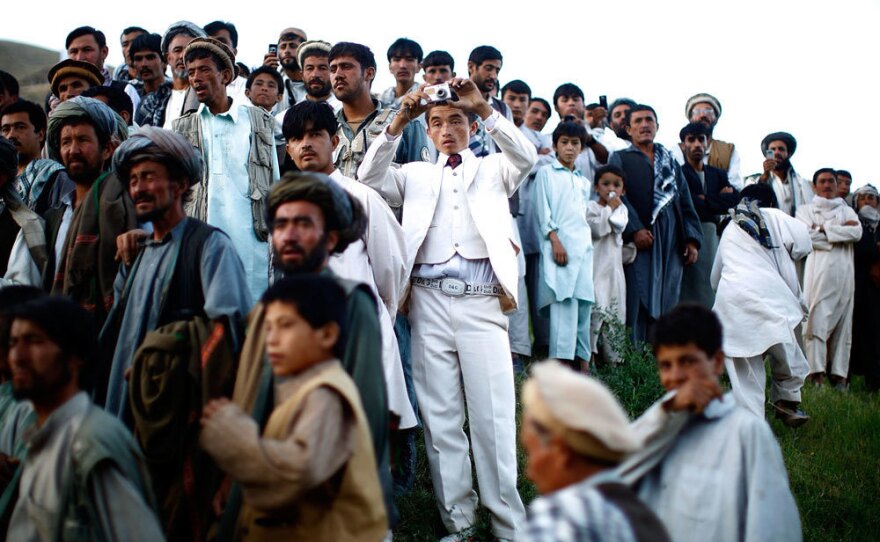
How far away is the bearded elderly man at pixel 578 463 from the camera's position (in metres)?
2.08

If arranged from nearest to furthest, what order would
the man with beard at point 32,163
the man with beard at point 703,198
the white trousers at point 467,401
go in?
the white trousers at point 467,401 → the man with beard at point 32,163 → the man with beard at point 703,198

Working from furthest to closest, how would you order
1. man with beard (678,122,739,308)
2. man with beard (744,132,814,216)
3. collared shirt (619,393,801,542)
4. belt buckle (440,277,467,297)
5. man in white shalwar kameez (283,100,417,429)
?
man with beard (744,132,814,216) → man with beard (678,122,739,308) → belt buckle (440,277,467,297) → man in white shalwar kameez (283,100,417,429) → collared shirt (619,393,801,542)

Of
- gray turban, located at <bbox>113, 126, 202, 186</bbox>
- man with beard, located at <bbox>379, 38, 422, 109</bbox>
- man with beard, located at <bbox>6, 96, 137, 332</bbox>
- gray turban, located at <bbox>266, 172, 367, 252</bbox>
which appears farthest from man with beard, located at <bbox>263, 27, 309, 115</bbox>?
gray turban, located at <bbox>266, 172, 367, 252</bbox>

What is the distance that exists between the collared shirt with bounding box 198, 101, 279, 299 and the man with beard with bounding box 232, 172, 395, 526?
6.87 ft

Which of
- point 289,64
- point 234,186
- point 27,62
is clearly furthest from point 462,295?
point 27,62

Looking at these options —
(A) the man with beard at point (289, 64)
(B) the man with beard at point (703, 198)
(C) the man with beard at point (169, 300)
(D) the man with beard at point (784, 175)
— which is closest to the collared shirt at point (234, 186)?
(C) the man with beard at point (169, 300)

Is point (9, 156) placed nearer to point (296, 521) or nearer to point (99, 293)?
point (99, 293)

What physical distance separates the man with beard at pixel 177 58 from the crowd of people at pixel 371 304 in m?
0.03

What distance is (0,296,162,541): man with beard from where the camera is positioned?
8.88 feet

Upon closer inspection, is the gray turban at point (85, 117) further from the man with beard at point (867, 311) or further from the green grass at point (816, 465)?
A: the man with beard at point (867, 311)

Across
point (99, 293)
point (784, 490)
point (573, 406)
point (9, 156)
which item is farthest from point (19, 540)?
point (9, 156)

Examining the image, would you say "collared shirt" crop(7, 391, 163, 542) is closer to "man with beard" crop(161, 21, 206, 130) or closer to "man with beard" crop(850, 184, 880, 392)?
"man with beard" crop(161, 21, 206, 130)

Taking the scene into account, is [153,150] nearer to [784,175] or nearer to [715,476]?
[715,476]

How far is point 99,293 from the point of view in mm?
4070
